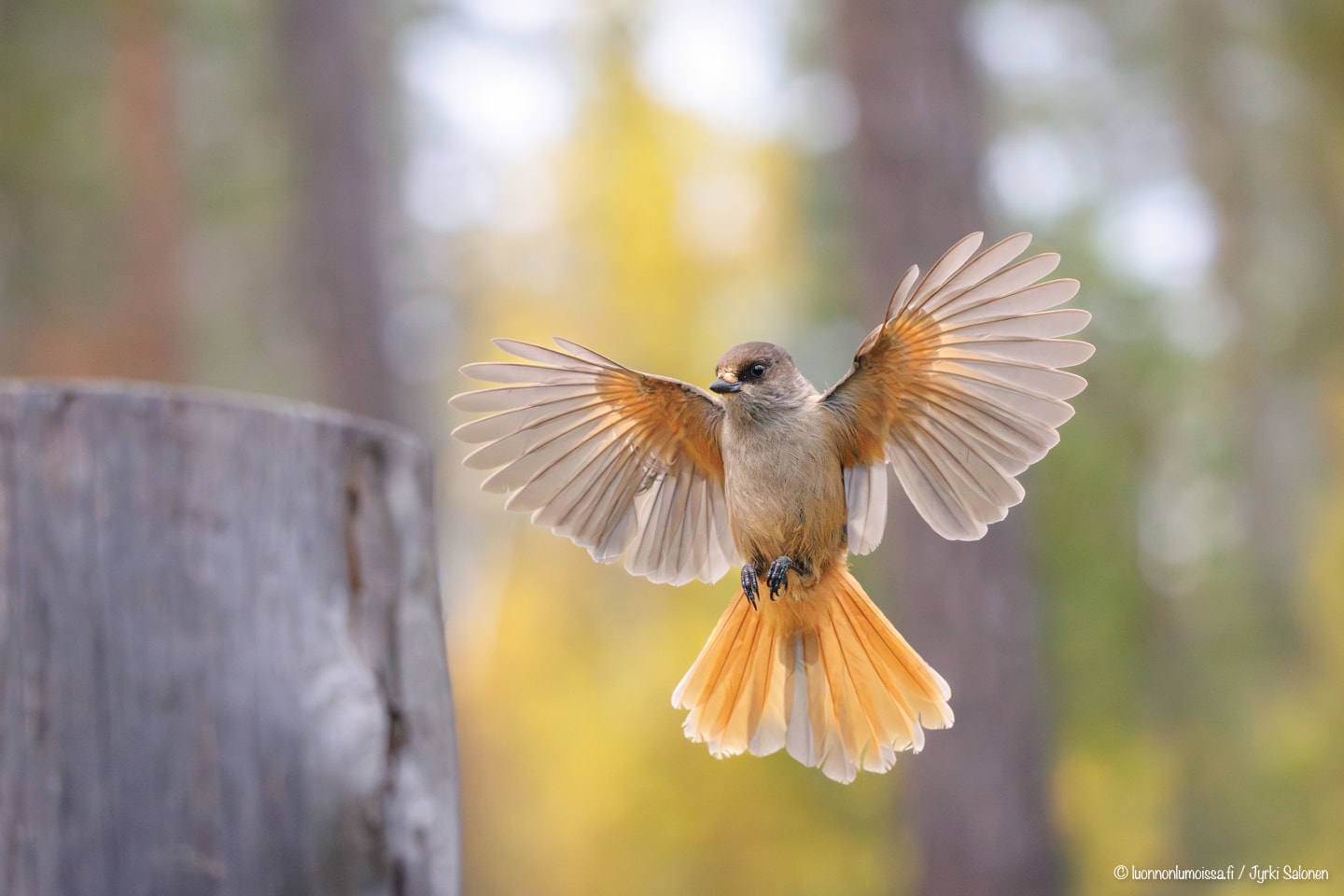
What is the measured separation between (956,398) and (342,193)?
37.4 feet

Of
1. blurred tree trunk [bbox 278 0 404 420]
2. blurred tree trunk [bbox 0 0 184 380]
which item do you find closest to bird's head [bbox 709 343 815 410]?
blurred tree trunk [bbox 278 0 404 420]

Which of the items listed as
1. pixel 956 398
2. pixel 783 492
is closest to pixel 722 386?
pixel 783 492

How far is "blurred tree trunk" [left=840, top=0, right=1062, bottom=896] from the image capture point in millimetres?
6625

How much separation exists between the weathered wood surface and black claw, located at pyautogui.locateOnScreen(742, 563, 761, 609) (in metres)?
0.58

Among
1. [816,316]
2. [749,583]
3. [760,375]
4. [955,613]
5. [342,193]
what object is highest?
[342,193]

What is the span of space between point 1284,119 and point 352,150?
9145mm

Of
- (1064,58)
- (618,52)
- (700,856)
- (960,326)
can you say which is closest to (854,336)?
(700,856)

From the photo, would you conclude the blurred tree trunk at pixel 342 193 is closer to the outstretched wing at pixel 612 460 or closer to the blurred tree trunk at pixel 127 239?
the blurred tree trunk at pixel 127 239

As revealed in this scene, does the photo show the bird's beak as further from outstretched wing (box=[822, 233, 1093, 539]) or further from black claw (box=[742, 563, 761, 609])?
black claw (box=[742, 563, 761, 609])

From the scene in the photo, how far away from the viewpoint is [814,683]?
8.29 feet

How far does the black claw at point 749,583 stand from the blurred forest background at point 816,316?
439 centimetres

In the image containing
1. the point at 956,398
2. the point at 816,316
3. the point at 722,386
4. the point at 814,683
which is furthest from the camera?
the point at 816,316

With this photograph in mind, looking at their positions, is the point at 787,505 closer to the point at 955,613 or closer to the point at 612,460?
the point at 612,460

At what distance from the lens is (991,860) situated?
671 cm
